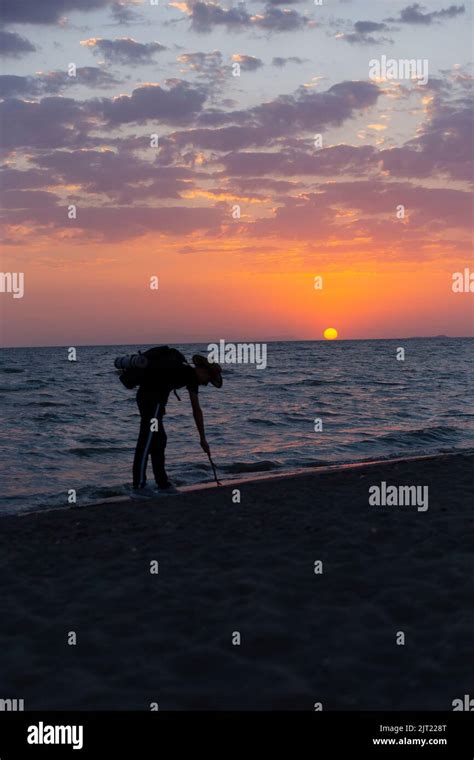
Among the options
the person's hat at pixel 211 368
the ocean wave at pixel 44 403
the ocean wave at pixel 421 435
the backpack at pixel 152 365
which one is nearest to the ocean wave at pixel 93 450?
the backpack at pixel 152 365

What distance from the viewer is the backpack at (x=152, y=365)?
1013cm

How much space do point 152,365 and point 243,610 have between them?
5.50 metres

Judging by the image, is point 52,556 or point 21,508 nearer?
point 52,556

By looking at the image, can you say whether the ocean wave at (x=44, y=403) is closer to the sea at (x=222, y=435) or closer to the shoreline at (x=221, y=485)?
the sea at (x=222, y=435)

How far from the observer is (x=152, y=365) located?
1022 cm

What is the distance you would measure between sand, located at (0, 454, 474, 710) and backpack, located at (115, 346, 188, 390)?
7.80ft

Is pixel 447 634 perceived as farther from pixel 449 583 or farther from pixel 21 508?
pixel 21 508

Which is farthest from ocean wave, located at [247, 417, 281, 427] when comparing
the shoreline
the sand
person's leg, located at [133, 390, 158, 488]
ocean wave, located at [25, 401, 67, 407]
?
the sand

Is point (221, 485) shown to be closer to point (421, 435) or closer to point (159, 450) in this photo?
point (159, 450)

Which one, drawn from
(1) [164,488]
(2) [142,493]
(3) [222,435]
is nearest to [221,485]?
(1) [164,488]

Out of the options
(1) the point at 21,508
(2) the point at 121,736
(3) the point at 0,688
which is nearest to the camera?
(2) the point at 121,736

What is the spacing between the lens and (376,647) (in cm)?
462

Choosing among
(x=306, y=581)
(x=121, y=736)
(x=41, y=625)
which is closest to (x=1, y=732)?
(x=121, y=736)

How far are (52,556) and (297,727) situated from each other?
3816mm
